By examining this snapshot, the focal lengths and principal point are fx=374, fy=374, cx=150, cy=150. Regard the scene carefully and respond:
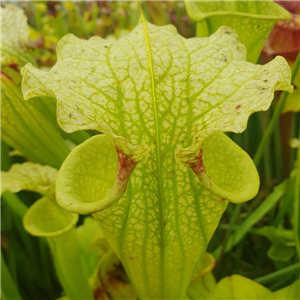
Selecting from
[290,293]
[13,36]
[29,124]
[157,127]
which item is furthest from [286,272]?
[13,36]

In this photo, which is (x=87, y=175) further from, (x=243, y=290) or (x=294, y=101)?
(x=294, y=101)

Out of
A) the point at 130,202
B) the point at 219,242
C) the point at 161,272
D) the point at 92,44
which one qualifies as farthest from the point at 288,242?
the point at 92,44

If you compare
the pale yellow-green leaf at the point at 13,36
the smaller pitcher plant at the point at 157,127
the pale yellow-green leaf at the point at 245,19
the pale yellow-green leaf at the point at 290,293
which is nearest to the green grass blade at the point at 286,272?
the pale yellow-green leaf at the point at 290,293

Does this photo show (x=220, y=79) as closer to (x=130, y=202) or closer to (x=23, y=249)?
(x=130, y=202)

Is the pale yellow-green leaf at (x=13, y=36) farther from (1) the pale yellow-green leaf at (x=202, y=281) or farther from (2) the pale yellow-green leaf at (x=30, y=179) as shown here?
(1) the pale yellow-green leaf at (x=202, y=281)

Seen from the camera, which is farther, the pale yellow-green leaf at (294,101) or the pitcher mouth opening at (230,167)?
the pale yellow-green leaf at (294,101)

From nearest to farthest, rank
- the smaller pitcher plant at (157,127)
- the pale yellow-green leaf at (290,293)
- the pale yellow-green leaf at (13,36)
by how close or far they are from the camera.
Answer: the smaller pitcher plant at (157,127)
the pale yellow-green leaf at (290,293)
the pale yellow-green leaf at (13,36)
